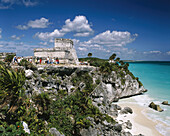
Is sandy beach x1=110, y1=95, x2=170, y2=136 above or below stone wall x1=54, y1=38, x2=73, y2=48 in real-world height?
below

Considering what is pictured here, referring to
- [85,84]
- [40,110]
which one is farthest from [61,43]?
[40,110]

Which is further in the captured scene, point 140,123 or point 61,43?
point 61,43

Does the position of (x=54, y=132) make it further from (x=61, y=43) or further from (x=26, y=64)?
(x=61, y=43)

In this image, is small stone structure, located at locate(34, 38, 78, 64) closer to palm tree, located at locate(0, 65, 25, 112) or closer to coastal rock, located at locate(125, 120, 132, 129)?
palm tree, located at locate(0, 65, 25, 112)

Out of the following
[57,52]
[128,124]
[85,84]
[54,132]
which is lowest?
[128,124]

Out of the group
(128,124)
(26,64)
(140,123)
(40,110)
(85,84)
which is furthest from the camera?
(85,84)

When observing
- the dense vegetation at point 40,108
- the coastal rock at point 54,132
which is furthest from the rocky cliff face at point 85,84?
the coastal rock at point 54,132

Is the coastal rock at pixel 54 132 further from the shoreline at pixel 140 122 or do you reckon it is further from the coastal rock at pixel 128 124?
the coastal rock at pixel 128 124

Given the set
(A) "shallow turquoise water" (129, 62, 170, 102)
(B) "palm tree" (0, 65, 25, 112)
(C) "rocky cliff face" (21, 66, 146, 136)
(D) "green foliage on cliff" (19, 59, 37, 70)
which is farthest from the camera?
(A) "shallow turquoise water" (129, 62, 170, 102)

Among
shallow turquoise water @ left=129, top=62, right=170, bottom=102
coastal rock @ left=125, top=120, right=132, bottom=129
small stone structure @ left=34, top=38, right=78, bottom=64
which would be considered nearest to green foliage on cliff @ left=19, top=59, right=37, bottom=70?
small stone structure @ left=34, top=38, right=78, bottom=64

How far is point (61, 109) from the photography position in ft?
38.3

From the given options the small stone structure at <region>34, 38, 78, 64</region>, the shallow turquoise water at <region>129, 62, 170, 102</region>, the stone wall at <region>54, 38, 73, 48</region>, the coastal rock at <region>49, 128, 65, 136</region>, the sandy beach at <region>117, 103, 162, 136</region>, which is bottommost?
the sandy beach at <region>117, 103, 162, 136</region>

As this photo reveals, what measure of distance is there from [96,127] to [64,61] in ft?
34.9

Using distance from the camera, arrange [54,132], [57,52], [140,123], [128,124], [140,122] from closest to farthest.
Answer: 1. [54,132]
2. [128,124]
3. [140,123]
4. [140,122]
5. [57,52]
